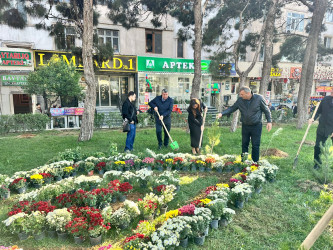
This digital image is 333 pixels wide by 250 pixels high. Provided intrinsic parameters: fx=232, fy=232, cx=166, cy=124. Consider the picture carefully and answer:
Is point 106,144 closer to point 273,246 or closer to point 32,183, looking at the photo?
point 32,183

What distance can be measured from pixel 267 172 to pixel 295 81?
23.8m

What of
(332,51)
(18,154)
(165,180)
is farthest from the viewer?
(332,51)

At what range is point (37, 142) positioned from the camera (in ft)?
28.6

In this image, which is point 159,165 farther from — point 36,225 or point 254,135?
point 36,225

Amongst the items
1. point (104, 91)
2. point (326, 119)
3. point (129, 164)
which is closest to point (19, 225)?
point (129, 164)

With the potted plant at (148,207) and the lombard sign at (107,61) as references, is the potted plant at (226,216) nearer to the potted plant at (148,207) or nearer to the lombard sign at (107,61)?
the potted plant at (148,207)

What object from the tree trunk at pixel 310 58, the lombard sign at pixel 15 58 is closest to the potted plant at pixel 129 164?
the tree trunk at pixel 310 58

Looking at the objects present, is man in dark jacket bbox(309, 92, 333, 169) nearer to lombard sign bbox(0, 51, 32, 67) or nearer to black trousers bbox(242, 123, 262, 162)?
black trousers bbox(242, 123, 262, 162)

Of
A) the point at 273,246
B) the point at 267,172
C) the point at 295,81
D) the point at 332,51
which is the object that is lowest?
the point at 273,246

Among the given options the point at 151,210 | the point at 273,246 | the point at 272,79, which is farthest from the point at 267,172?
the point at 272,79

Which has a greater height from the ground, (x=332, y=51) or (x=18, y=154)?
(x=332, y=51)

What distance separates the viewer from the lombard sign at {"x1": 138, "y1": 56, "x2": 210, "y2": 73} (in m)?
17.7

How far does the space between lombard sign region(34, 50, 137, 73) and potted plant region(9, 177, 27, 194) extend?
11.9m

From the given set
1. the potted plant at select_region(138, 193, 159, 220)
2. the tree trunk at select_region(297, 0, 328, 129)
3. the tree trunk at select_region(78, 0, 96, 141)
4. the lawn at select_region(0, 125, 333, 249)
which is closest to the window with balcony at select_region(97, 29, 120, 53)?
the tree trunk at select_region(78, 0, 96, 141)
